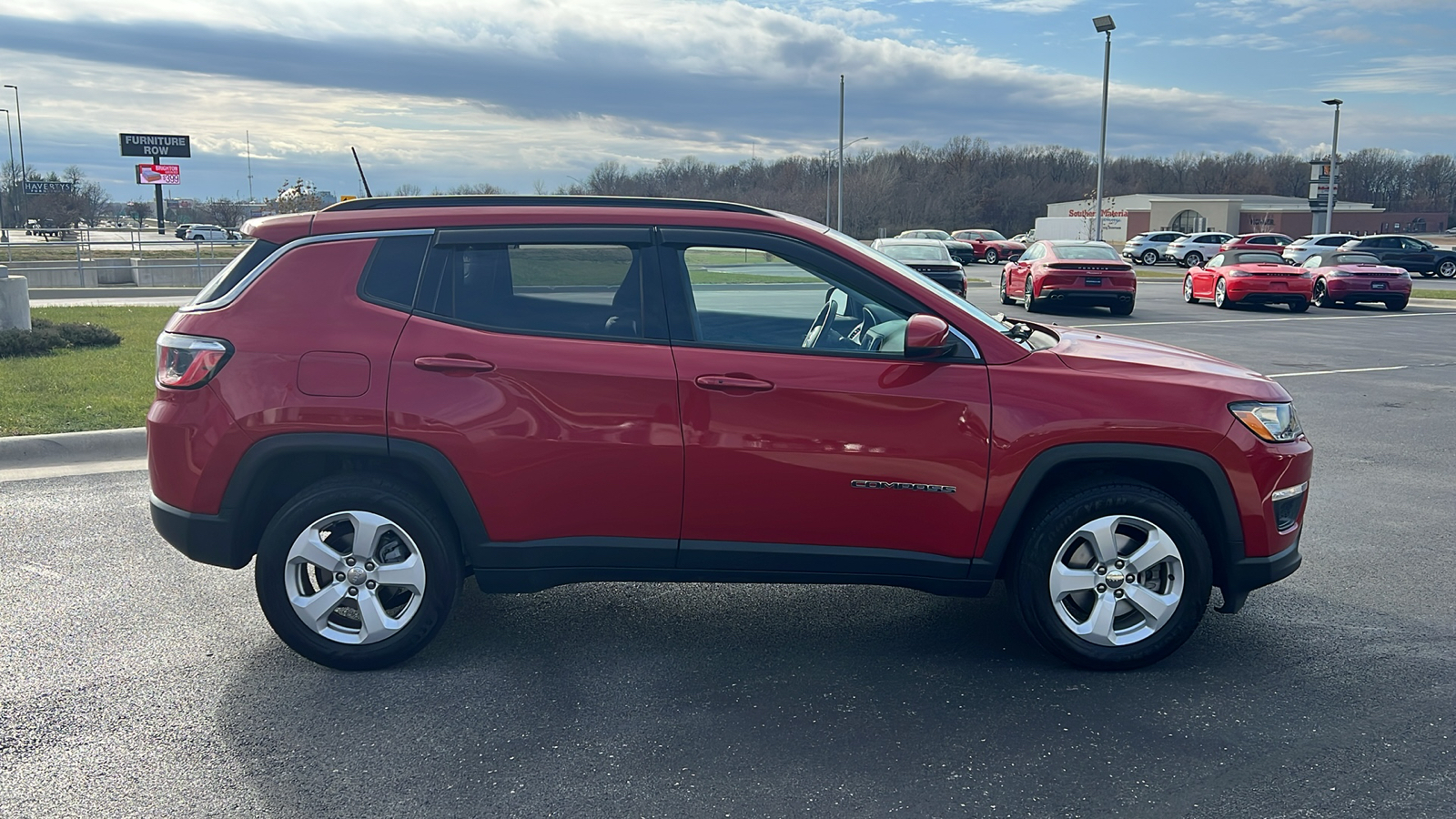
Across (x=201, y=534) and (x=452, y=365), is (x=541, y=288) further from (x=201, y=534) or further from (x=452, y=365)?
(x=201, y=534)

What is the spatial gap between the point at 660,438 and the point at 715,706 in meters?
1.01

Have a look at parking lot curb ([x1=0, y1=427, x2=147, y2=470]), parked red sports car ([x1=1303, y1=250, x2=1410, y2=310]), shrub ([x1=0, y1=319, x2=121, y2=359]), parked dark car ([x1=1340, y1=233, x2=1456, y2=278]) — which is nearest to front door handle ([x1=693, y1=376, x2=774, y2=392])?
parking lot curb ([x1=0, y1=427, x2=147, y2=470])

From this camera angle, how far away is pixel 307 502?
4074 mm

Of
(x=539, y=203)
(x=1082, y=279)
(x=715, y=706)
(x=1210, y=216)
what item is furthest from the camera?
(x=1210, y=216)

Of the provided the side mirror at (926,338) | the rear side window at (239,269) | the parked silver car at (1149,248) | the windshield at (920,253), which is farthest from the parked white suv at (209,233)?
the side mirror at (926,338)

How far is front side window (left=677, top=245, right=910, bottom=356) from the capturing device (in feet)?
13.5

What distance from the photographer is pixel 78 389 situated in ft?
31.4

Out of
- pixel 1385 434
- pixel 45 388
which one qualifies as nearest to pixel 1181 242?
pixel 1385 434

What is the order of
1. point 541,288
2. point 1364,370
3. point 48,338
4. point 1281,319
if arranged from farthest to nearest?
point 1281,319 → point 1364,370 → point 48,338 → point 541,288

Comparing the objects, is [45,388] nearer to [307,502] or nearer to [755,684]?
[307,502]

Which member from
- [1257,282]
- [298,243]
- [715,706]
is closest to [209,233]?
[1257,282]

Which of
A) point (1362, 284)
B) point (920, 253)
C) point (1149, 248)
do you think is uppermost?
point (1149, 248)

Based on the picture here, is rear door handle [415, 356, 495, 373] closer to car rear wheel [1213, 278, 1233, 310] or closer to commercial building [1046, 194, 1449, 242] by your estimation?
car rear wheel [1213, 278, 1233, 310]

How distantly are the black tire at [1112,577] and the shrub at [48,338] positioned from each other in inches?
470
